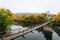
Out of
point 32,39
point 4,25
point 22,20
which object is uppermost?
point 4,25

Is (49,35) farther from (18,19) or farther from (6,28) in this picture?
(18,19)

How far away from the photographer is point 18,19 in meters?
128

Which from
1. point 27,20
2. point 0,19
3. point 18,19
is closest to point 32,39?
point 0,19

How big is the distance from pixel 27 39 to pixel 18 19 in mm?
84262

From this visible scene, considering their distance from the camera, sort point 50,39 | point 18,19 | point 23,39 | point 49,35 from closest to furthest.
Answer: point 23,39, point 50,39, point 49,35, point 18,19

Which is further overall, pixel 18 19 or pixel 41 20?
pixel 18 19

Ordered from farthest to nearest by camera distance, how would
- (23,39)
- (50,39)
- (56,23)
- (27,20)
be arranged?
1. (27,20)
2. (56,23)
3. (50,39)
4. (23,39)

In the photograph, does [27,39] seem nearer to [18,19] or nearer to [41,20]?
[41,20]

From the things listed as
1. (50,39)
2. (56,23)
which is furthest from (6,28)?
(56,23)

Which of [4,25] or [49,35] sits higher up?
[4,25]

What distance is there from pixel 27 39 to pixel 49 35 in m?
9.63

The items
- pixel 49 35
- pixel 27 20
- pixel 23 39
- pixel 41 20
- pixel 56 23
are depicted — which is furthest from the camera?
pixel 27 20

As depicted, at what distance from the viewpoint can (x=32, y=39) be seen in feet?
149

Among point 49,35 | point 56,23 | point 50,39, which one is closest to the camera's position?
point 50,39
